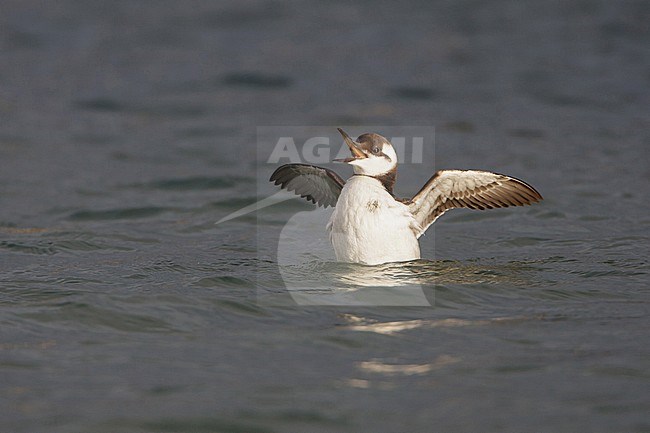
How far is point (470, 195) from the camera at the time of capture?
32.2 feet

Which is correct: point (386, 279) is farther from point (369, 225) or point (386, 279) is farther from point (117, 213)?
point (117, 213)

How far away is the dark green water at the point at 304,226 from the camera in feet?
22.6

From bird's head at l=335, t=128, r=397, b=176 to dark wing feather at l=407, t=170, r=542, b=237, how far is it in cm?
45

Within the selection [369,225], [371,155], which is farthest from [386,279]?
[371,155]

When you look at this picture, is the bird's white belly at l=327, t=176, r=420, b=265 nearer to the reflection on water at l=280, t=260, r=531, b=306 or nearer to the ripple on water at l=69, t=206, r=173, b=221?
the reflection on water at l=280, t=260, r=531, b=306

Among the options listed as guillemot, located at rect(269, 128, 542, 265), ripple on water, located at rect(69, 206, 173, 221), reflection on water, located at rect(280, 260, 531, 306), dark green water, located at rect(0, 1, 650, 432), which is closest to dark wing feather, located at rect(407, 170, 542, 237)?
guillemot, located at rect(269, 128, 542, 265)

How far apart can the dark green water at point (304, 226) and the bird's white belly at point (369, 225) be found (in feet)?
0.76

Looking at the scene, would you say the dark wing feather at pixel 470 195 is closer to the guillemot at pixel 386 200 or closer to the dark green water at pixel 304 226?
the guillemot at pixel 386 200

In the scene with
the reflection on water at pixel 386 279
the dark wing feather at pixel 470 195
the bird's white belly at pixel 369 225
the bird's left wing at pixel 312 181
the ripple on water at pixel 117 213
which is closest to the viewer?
the reflection on water at pixel 386 279

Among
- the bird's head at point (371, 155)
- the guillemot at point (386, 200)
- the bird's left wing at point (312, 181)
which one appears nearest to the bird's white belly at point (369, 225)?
the guillemot at point (386, 200)

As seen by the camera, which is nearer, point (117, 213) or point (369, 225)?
point (369, 225)

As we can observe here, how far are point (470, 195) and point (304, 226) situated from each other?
2978 mm

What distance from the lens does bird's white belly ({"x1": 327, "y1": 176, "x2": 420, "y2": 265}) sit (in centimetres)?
909

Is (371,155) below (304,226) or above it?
above
